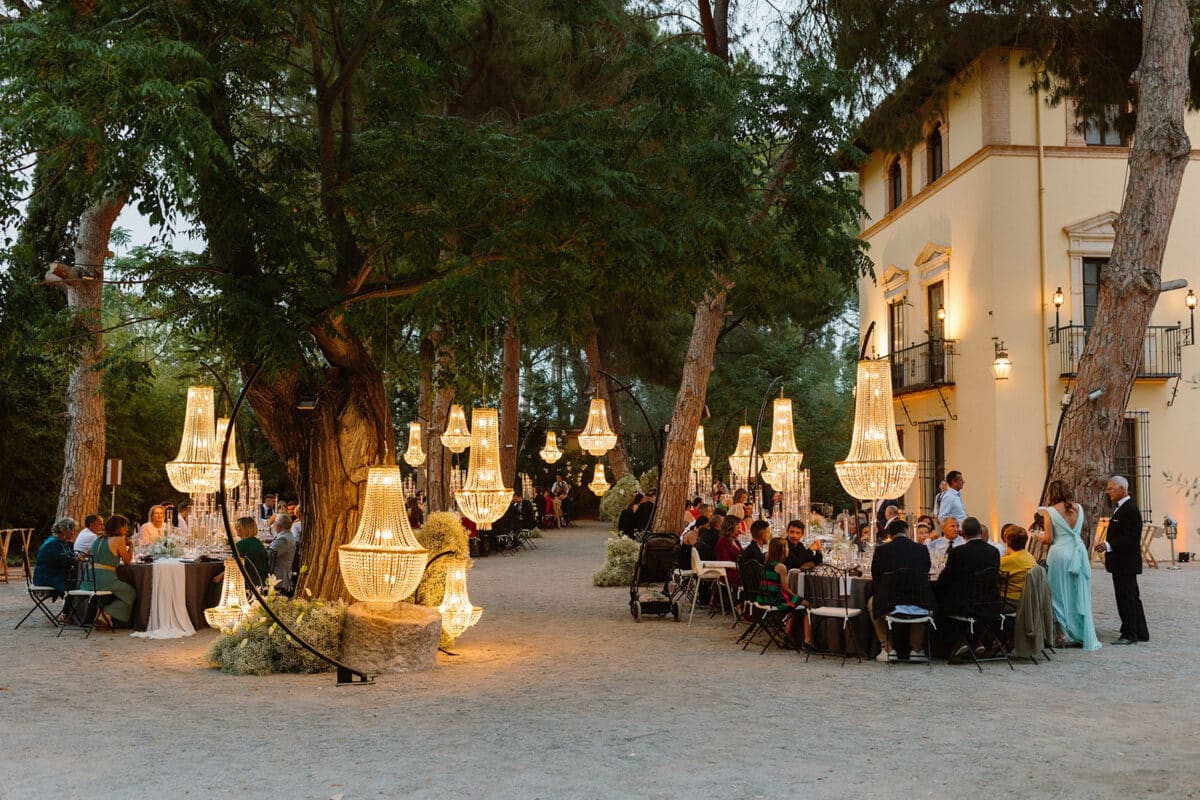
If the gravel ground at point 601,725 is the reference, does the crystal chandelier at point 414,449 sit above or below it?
above

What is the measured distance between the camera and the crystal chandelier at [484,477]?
37.6 ft

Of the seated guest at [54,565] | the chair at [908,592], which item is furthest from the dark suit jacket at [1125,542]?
the seated guest at [54,565]

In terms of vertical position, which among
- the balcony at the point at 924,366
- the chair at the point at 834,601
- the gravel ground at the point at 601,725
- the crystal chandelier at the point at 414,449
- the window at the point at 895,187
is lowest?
the gravel ground at the point at 601,725

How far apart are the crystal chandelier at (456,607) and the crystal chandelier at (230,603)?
1790mm

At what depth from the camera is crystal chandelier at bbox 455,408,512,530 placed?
11469mm

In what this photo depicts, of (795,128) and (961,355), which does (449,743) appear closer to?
(795,128)

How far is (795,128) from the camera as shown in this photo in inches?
466

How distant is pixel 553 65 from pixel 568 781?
13.0 metres

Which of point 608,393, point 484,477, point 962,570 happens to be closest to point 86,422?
point 484,477

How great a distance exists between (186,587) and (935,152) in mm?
17141

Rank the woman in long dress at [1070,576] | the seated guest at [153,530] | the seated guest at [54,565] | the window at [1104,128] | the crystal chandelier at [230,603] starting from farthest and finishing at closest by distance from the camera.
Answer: the window at [1104,128] < the seated guest at [153,530] < the seated guest at [54,565] < the woman in long dress at [1070,576] < the crystal chandelier at [230,603]

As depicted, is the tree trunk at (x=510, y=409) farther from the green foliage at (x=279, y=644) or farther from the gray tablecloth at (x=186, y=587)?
the green foliage at (x=279, y=644)

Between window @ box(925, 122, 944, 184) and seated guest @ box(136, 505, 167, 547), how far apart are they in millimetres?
15865

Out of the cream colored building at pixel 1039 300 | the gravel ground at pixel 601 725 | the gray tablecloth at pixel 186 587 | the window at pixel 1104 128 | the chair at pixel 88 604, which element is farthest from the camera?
the cream colored building at pixel 1039 300
